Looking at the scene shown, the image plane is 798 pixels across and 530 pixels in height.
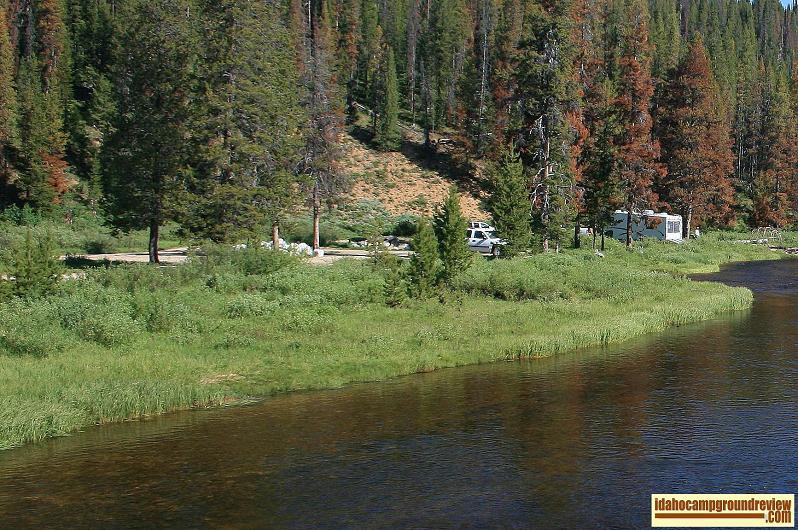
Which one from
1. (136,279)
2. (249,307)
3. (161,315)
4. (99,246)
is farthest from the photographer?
(99,246)

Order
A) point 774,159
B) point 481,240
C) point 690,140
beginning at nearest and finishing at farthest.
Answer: point 481,240 → point 690,140 → point 774,159

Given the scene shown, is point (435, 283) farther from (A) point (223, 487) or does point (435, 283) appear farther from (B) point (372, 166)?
(B) point (372, 166)

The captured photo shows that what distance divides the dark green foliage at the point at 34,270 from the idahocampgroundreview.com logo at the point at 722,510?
2184cm

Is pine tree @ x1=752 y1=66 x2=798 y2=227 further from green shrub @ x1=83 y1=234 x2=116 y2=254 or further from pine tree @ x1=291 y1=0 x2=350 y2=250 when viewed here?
green shrub @ x1=83 y1=234 x2=116 y2=254

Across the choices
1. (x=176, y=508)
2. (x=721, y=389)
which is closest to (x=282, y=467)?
(x=176, y=508)

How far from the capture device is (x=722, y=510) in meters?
14.3

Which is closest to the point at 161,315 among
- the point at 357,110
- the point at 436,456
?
the point at 436,456

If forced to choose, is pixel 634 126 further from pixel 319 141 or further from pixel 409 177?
pixel 409 177

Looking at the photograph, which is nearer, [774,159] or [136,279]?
[136,279]

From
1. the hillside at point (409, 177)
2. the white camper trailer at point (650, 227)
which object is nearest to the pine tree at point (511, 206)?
the white camper trailer at point (650, 227)

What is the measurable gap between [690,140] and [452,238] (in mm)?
46822

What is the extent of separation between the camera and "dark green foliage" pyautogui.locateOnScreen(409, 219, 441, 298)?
31797 mm

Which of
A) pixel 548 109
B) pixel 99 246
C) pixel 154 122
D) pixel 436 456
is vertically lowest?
pixel 436 456

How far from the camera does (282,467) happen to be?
16281 mm
